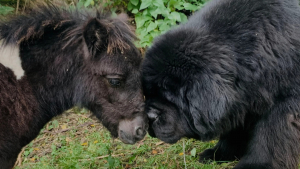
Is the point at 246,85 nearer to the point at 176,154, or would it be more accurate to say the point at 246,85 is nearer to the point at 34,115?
the point at 176,154

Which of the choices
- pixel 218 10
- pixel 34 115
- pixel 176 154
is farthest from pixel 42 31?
pixel 176 154

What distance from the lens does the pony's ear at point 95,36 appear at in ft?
10.3

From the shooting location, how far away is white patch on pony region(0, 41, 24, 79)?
3.24m

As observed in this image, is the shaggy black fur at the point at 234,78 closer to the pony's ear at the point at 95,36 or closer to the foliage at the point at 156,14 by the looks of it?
the pony's ear at the point at 95,36

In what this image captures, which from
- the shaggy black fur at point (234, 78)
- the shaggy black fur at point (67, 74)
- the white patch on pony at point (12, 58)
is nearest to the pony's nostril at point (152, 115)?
the shaggy black fur at point (234, 78)

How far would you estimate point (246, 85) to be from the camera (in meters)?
3.46

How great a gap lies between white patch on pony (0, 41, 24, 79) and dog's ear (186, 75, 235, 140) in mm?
1547

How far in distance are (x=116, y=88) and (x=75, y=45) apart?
0.55 m

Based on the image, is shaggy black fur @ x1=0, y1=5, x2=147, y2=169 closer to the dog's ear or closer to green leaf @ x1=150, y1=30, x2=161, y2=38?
the dog's ear

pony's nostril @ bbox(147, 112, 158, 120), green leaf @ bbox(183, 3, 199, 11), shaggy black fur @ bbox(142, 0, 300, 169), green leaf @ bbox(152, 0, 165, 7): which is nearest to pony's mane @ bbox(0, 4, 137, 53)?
shaggy black fur @ bbox(142, 0, 300, 169)

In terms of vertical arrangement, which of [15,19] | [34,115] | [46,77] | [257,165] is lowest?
[257,165]

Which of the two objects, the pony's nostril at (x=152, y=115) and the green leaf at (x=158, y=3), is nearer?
the pony's nostril at (x=152, y=115)

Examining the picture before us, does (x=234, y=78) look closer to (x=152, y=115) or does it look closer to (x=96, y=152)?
(x=152, y=115)

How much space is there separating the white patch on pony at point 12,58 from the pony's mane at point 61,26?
0.19 ft
